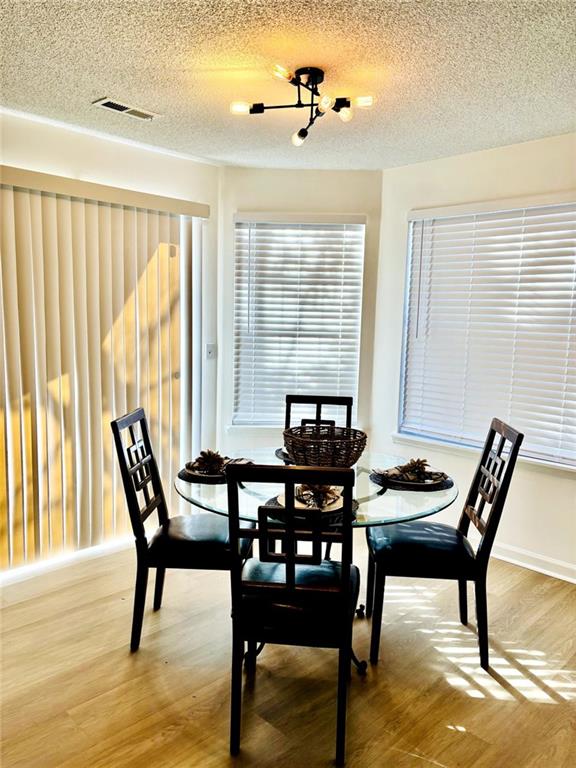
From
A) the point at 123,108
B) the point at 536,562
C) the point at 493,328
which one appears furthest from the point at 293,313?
the point at 536,562

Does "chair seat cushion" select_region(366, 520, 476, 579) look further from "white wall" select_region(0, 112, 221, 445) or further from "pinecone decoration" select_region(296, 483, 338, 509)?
"white wall" select_region(0, 112, 221, 445)

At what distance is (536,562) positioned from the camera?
3393 mm

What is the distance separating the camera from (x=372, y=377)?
4.20 meters

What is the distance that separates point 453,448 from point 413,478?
51.1 inches

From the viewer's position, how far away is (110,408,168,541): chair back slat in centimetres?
246

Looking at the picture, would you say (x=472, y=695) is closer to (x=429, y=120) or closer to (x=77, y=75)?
(x=429, y=120)

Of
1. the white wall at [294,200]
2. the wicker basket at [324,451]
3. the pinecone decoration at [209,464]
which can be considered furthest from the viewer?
the white wall at [294,200]

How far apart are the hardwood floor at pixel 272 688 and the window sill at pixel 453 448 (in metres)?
0.68

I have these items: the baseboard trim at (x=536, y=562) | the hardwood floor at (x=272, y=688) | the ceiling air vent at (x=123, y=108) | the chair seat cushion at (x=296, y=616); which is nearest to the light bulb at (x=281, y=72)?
the ceiling air vent at (x=123, y=108)

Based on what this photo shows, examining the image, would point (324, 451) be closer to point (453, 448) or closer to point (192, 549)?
point (192, 549)

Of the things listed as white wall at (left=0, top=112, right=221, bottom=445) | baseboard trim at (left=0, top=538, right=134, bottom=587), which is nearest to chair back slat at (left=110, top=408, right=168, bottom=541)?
baseboard trim at (left=0, top=538, right=134, bottom=587)

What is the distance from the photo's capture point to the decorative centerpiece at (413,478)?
99.7 inches

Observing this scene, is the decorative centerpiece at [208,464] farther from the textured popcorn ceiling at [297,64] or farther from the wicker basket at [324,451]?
the textured popcorn ceiling at [297,64]

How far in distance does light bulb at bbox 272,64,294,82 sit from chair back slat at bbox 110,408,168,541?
5.18 feet
